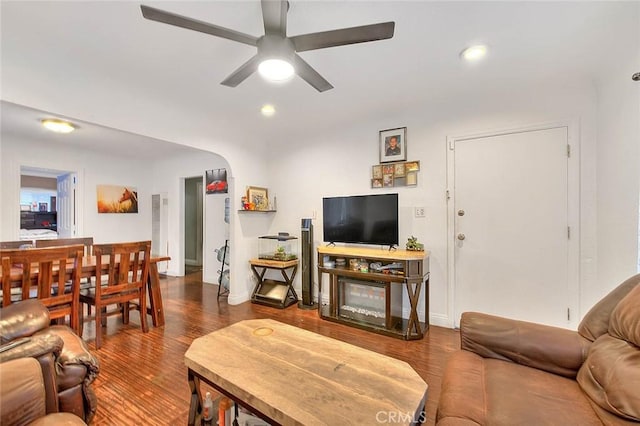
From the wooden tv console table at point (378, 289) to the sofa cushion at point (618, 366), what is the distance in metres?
1.44

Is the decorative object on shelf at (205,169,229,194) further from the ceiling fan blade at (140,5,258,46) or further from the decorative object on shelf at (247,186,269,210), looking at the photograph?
the ceiling fan blade at (140,5,258,46)

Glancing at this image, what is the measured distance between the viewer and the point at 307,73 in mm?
1780

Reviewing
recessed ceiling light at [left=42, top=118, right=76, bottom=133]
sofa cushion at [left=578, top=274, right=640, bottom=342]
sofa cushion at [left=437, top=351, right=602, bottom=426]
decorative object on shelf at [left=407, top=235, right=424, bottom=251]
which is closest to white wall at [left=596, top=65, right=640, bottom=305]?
sofa cushion at [left=578, top=274, right=640, bottom=342]

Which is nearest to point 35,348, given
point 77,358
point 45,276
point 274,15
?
point 77,358

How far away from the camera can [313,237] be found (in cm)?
373

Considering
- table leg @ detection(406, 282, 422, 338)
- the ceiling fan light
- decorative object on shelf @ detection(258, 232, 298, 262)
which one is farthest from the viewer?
decorative object on shelf @ detection(258, 232, 298, 262)

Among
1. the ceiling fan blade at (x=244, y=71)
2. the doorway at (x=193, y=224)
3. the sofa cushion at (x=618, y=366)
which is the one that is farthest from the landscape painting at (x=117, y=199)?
the sofa cushion at (x=618, y=366)

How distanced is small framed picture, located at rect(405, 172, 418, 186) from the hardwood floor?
64.0 inches

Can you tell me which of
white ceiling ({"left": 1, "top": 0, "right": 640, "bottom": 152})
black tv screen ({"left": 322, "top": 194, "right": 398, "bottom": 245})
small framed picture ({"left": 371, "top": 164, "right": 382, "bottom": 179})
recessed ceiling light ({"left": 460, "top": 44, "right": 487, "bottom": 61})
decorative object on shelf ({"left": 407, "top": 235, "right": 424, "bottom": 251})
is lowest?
decorative object on shelf ({"left": 407, "top": 235, "right": 424, "bottom": 251})

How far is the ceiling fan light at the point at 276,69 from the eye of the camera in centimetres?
157

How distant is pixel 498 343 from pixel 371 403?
0.88 m

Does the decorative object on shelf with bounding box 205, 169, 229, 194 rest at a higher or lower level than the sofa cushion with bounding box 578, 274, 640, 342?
higher

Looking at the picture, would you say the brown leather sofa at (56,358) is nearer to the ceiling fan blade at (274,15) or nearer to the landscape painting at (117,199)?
the ceiling fan blade at (274,15)

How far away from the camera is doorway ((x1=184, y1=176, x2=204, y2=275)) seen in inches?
227
